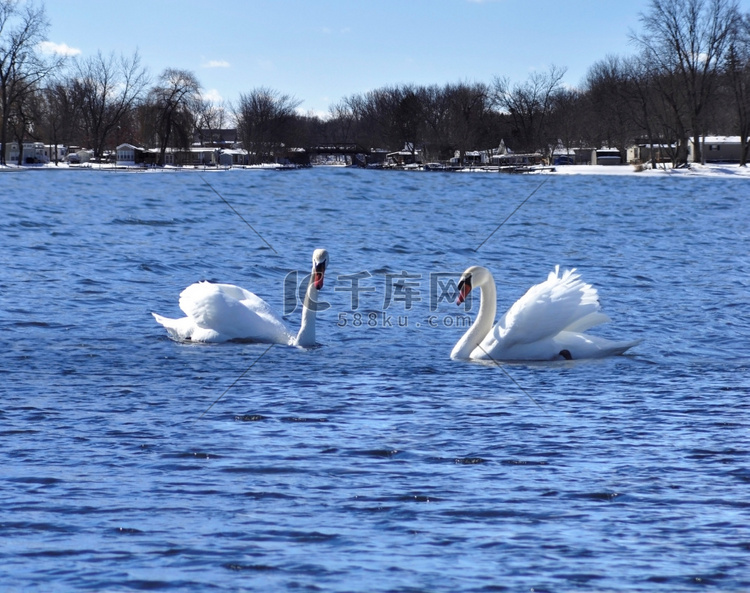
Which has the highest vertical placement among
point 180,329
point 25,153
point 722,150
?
point 25,153

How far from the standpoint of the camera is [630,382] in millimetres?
9820

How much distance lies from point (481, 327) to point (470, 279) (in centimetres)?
56

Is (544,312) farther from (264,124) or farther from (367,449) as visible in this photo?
(264,124)

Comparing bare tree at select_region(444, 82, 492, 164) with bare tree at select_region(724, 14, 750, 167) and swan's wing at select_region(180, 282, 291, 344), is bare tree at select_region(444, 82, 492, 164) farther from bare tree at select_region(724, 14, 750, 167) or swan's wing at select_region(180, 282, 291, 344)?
swan's wing at select_region(180, 282, 291, 344)

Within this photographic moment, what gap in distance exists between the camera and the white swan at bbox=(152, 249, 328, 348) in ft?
38.7

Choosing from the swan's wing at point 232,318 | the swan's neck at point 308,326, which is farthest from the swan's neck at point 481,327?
the swan's wing at point 232,318

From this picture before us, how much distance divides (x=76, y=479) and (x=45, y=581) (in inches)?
62.6

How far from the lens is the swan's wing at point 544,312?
35.8 ft

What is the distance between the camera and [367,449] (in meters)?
7.14

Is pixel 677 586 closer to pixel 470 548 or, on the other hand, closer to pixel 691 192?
pixel 470 548

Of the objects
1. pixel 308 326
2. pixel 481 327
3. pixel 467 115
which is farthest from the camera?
pixel 467 115

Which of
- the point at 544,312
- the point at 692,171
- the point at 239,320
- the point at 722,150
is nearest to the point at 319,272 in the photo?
the point at 239,320

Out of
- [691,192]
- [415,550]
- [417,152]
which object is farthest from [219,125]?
[415,550]

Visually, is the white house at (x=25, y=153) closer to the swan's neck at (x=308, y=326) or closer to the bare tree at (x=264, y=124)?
the bare tree at (x=264, y=124)
